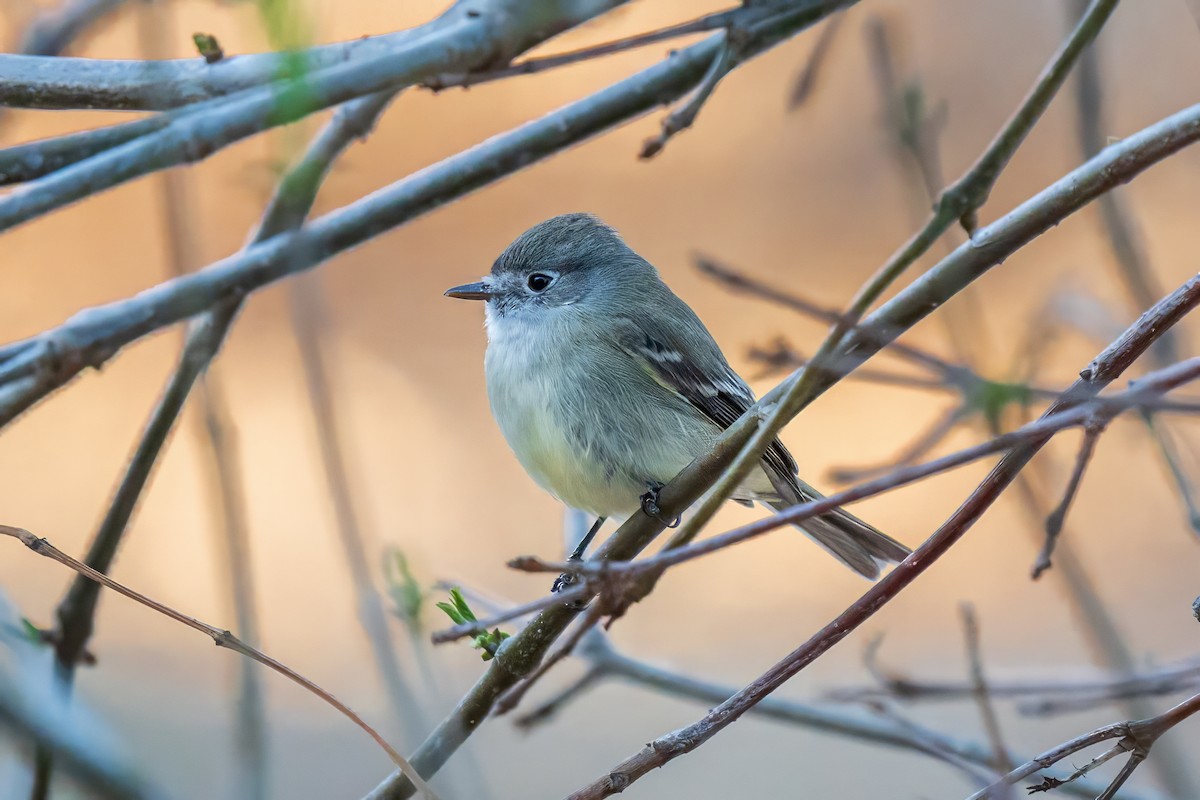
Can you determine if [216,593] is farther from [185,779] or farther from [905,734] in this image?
[905,734]

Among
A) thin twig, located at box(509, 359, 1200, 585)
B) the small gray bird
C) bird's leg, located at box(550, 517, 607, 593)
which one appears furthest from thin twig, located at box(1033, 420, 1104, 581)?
bird's leg, located at box(550, 517, 607, 593)

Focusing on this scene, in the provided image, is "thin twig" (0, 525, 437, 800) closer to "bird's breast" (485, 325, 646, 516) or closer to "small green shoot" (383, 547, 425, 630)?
"small green shoot" (383, 547, 425, 630)

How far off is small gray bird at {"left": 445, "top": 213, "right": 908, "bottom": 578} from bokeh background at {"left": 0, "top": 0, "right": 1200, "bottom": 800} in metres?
1.14

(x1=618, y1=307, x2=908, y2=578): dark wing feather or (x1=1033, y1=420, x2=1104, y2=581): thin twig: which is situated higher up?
(x1=618, y1=307, x2=908, y2=578): dark wing feather

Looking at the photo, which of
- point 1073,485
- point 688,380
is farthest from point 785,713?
point 1073,485

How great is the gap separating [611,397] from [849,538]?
65 cm

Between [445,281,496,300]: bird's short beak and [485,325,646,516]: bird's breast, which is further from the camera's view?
[445,281,496,300]: bird's short beak

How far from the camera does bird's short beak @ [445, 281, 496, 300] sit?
3.16 m

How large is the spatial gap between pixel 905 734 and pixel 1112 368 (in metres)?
0.86

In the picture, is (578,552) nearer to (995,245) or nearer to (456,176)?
(456,176)

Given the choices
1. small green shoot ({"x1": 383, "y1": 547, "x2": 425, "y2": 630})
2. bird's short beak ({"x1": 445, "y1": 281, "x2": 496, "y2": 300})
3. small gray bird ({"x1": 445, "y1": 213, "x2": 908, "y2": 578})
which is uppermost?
bird's short beak ({"x1": 445, "y1": 281, "x2": 496, "y2": 300})

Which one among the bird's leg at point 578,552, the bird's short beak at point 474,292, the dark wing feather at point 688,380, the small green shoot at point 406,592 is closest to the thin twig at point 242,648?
the small green shoot at point 406,592

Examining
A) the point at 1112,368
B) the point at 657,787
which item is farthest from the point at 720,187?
the point at 1112,368

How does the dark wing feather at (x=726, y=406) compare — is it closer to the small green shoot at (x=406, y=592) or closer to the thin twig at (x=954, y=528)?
the small green shoot at (x=406, y=592)
